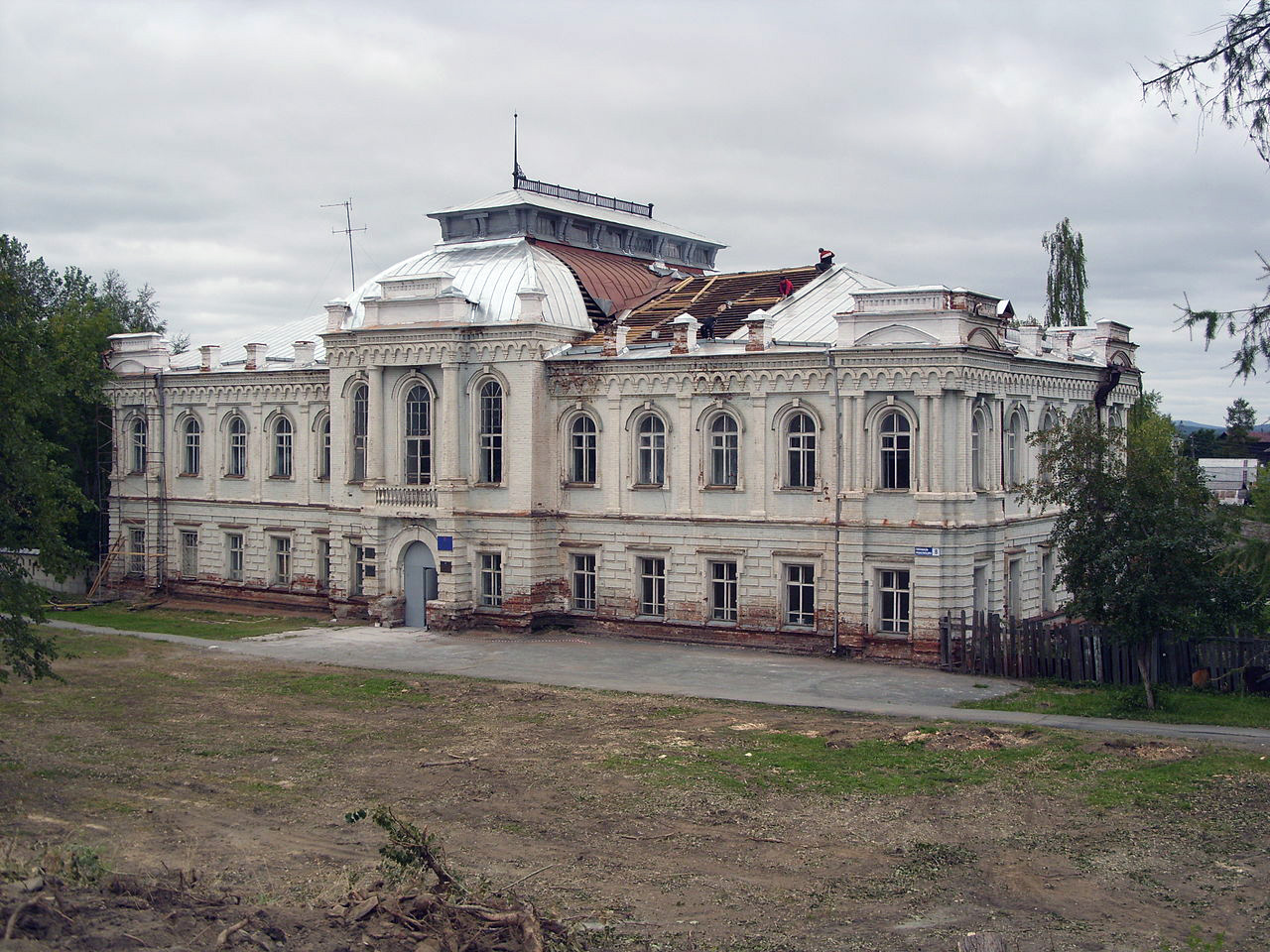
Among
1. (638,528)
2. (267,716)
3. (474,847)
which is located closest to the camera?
(474,847)

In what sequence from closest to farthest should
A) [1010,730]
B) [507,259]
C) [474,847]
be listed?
[474,847] → [1010,730] → [507,259]

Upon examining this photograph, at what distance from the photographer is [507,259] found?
39156mm

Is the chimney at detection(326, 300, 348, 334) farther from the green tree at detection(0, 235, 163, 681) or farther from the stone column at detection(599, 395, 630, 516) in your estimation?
A: the green tree at detection(0, 235, 163, 681)

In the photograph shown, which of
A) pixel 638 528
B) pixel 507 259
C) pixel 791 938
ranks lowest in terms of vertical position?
pixel 791 938

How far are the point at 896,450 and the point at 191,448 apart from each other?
26.8 metres

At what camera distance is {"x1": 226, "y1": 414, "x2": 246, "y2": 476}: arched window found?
4391 cm

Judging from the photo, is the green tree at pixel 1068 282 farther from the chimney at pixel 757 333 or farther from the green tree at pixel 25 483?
the green tree at pixel 25 483

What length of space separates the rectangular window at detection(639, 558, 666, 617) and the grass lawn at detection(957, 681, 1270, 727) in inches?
452

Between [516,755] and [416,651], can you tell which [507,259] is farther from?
[516,755]

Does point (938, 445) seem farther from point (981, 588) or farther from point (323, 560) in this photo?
point (323, 560)

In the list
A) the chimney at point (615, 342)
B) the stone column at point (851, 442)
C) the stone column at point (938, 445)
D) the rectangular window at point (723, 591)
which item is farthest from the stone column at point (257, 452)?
the stone column at point (938, 445)

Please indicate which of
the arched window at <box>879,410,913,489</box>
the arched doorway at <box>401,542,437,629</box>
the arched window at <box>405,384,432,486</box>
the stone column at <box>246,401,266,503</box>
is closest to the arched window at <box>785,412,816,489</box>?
the arched window at <box>879,410,913,489</box>

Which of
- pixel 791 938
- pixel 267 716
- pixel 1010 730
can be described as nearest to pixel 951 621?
pixel 1010 730

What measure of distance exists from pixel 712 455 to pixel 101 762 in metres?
18.4
